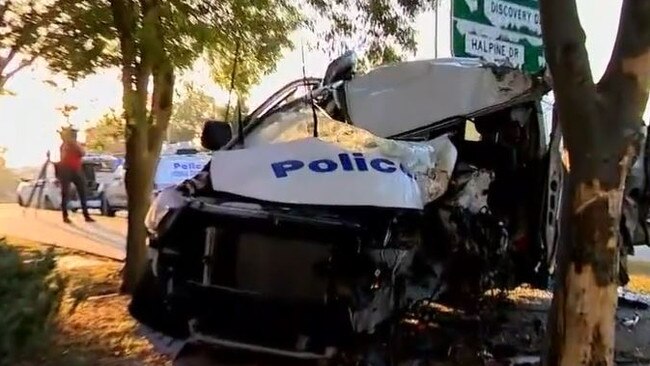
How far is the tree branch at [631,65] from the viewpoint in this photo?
4453mm

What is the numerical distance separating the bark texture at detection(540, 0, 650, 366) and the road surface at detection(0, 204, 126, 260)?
330 inches

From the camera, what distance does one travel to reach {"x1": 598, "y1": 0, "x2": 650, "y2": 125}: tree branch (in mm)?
4453

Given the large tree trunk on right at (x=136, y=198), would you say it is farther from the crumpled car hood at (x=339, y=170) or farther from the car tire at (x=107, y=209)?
the car tire at (x=107, y=209)

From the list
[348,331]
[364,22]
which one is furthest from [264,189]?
[364,22]

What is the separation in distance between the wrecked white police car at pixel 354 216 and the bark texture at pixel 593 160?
3.67 feet

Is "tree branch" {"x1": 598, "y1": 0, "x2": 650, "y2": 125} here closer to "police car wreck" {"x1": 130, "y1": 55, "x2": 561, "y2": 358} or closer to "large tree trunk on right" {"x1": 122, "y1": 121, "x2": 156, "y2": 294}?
"police car wreck" {"x1": 130, "y1": 55, "x2": 561, "y2": 358}

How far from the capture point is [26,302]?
11.8ft

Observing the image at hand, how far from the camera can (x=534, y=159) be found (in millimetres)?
6996

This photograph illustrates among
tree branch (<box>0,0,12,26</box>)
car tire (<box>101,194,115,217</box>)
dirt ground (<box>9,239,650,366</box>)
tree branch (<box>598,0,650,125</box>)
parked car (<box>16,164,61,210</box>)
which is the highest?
tree branch (<box>0,0,12,26</box>)

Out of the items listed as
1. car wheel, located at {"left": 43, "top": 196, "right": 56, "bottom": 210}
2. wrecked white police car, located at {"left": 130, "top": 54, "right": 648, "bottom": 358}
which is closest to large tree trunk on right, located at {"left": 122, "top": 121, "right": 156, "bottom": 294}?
wrecked white police car, located at {"left": 130, "top": 54, "right": 648, "bottom": 358}

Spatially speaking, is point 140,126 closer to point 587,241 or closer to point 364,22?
point 364,22

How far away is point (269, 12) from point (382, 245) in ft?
13.6

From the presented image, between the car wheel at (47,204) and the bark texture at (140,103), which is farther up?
the bark texture at (140,103)

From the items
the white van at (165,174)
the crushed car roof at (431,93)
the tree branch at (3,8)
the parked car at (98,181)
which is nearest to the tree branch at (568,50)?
the crushed car roof at (431,93)
